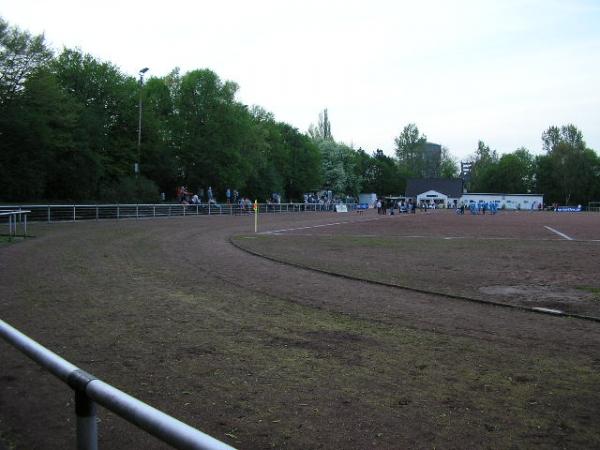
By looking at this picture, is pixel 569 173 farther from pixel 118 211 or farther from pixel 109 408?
pixel 109 408

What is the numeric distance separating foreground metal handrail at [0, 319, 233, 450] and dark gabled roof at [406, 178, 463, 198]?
5457 inches

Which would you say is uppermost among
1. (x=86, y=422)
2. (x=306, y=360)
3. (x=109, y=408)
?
(x=109, y=408)

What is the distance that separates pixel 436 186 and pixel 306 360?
13828 centimetres

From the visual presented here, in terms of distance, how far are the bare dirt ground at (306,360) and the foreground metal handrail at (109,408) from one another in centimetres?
165

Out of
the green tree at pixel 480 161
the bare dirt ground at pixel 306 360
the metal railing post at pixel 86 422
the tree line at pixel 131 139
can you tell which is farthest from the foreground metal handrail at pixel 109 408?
the green tree at pixel 480 161

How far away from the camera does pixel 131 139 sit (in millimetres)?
53625

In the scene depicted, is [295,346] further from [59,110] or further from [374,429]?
[59,110]

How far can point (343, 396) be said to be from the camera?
4.63 m

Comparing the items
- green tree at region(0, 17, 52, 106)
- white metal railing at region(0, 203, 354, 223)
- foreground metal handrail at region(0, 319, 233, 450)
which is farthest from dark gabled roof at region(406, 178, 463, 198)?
foreground metal handrail at region(0, 319, 233, 450)

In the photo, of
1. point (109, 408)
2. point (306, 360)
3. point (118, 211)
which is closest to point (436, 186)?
point (118, 211)

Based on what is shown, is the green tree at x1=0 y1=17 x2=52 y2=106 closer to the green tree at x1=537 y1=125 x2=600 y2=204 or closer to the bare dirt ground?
the bare dirt ground

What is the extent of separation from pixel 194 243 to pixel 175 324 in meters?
12.4

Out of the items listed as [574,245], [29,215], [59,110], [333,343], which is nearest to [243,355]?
[333,343]

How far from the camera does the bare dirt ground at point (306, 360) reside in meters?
4.00
